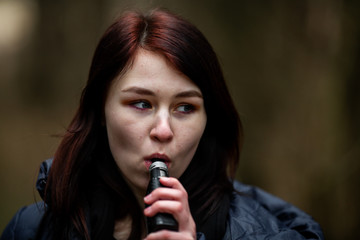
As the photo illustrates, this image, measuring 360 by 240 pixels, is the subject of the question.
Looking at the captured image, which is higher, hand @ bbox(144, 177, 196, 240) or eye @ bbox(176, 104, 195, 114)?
eye @ bbox(176, 104, 195, 114)

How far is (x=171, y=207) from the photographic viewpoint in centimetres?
115

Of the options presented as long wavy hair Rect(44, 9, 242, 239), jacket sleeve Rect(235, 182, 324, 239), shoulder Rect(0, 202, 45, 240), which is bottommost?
shoulder Rect(0, 202, 45, 240)

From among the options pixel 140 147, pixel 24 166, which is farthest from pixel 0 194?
pixel 140 147

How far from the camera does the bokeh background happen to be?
339cm

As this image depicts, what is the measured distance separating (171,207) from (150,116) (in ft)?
1.57

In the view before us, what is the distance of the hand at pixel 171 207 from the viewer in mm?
1125

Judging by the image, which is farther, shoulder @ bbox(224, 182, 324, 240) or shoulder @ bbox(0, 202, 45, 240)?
shoulder @ bbox(0, 202, 45, 240)

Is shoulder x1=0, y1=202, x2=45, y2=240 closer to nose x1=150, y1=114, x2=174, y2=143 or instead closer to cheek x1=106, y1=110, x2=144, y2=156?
cheek x1=106, y1=110, x2=144, y2=156

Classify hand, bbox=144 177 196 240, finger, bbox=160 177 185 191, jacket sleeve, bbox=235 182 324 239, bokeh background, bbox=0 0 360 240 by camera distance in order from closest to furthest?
hand, bbox=144 177 196 240
finger, bbox=160 177 185 191
jacket sleeve, bbox=235 182 324 239
bokeh background, bbox=0 0 360 240

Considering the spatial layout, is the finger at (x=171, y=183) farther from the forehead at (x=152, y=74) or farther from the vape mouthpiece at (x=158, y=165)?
the forehead at (x=152, y=74)

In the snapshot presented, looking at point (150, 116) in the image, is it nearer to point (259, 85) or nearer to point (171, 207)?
point (171, 207)

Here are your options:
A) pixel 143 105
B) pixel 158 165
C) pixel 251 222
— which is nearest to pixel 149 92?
pixel 143 105

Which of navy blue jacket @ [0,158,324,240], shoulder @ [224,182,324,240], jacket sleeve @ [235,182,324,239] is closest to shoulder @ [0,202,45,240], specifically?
navy blue jacket @ [0,158,324,240]

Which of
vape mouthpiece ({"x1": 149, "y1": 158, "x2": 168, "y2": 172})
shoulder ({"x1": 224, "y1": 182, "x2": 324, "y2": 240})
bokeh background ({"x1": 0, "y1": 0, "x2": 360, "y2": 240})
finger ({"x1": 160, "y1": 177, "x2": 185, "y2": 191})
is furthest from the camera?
bokeh background ({"x1": 0, "y1": 0, "x2": 360, "y2": 240})
